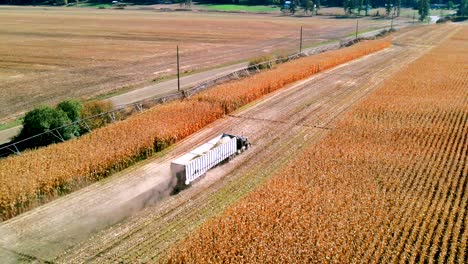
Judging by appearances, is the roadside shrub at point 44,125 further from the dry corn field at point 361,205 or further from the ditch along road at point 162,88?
the dry corn field at point 361,205

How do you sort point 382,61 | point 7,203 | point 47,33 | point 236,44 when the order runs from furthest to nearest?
1. point 47,33
2. point 236,44
3. point 382,61
4. point 7,203

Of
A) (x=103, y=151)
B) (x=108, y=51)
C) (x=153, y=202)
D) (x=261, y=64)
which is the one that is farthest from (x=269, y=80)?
(x=108, y=51)

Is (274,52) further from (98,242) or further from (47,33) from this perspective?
(98,242)

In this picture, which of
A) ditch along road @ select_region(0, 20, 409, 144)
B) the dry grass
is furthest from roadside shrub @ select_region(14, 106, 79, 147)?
the dry grass

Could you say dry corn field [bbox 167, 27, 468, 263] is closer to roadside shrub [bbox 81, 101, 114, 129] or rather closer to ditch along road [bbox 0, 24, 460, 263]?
ditch along road [bbox 0, 24, 460, 263]

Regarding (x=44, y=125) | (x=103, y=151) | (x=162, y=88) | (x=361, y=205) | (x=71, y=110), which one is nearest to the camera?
(x=361, y=205)

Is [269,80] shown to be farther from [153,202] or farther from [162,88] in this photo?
[153,202]

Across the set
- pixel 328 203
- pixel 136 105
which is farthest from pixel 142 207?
pixel 136 105
